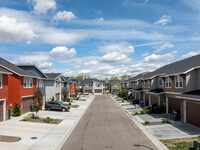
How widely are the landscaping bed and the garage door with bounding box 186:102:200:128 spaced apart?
4.20 m

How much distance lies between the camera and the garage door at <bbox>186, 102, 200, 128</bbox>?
17536mm

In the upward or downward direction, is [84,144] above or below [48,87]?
below

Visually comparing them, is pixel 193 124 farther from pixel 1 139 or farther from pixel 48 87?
pixel 48 87

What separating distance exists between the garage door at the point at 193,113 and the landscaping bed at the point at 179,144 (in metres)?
4.20

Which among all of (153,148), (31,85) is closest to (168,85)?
(153,148)

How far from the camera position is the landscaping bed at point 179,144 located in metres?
12.1

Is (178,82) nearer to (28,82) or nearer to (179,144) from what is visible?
(179,144)

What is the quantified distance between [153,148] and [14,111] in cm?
1914

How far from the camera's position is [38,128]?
58.4ft

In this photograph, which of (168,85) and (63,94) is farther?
(63,94)

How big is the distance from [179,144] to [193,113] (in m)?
6.90

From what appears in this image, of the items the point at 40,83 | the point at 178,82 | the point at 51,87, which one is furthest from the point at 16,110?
the point at 178,82

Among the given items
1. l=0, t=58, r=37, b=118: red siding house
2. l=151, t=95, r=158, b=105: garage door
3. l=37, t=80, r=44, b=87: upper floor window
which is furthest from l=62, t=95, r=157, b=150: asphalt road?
l=37, t=80, r=44, b=87: upper floor window

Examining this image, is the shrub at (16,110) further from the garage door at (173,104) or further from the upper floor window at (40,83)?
the garage door at (173,104)
